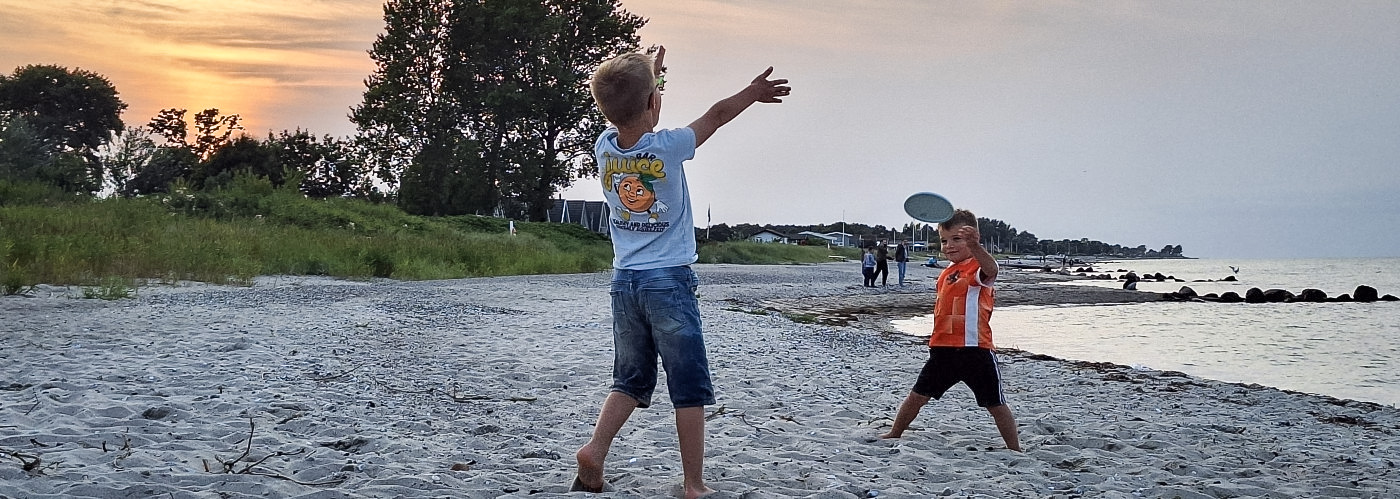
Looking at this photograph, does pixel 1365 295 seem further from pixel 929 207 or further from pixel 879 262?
pixel 929 207

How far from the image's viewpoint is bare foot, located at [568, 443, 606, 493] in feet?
11.5

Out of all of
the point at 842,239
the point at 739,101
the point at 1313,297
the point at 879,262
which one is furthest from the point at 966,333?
the point at 842,239

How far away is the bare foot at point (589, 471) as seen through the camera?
11.5 feet

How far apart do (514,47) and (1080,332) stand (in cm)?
3469

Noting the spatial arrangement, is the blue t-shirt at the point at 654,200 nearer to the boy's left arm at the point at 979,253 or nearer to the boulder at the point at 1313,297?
the boy's left arm at the point at 979,253

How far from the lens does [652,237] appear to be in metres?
3.36

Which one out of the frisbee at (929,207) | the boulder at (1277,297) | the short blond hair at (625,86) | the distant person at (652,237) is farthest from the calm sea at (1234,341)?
the short blond hair at (625,86)

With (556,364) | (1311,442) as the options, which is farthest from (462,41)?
(1311,442)

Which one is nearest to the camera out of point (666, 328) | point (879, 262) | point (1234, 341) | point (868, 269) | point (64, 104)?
point (666, 328)

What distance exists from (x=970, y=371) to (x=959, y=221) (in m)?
0.72

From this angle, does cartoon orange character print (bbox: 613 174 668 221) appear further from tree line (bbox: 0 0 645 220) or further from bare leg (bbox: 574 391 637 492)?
tree line (bbox: 0 0 645 220)

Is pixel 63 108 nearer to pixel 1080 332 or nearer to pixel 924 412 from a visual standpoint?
pixel 1080 332

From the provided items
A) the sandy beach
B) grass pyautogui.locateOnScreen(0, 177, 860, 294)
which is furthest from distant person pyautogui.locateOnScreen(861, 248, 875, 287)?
the sandy beach

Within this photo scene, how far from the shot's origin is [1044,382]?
25.7 ft
